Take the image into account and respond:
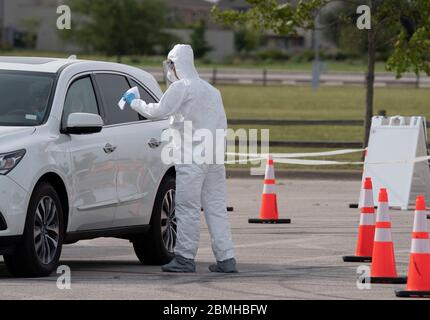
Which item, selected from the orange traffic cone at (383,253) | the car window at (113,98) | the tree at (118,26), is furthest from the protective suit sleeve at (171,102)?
the tree at (118,26)

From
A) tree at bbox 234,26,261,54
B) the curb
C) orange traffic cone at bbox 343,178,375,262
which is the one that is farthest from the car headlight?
tree at bbox 234,26,261,54

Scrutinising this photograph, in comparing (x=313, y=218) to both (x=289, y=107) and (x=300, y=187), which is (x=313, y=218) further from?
(x=289, y=107)

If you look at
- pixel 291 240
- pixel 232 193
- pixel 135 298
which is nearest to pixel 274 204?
pixel 291 240

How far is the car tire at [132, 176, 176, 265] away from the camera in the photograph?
12641mm

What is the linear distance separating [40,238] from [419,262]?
3012mm

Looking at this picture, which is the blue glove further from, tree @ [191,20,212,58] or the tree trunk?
tree @ [191,20,212,58]

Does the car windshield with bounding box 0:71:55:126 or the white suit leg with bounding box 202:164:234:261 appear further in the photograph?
the white suit leg with bounding box 202:164:234:261

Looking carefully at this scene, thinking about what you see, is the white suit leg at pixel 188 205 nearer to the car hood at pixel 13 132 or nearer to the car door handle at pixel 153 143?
the car door handle at pixel 153 143

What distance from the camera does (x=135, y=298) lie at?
9.95m

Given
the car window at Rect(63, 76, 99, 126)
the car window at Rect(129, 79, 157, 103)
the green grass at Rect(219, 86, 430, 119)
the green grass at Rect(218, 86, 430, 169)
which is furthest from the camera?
the green grass at Rect(219, 86, 430, 119)

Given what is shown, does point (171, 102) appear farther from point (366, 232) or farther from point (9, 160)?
point (366, 232)

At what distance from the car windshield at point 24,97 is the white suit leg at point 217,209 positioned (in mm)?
1498

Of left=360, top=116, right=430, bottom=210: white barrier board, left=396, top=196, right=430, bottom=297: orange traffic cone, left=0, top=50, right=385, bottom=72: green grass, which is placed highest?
left=396, top=196, right=430, bottom=297: orange traffic cone

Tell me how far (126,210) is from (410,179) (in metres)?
7.86
